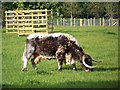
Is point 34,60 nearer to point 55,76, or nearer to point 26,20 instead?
point 55,76

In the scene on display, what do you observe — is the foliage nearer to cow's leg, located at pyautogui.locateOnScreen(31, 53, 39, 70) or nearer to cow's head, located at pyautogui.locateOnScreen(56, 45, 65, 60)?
cow's leg, located at pyautogui.locateOnScreen(31, 53, 39, 70)

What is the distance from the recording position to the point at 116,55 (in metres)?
19.4

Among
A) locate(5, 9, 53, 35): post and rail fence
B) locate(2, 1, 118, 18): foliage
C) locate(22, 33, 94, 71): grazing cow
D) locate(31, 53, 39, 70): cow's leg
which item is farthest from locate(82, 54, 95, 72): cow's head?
locate(2, 1, 118, 18): foliage

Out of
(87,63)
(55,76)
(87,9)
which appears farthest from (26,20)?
(87,9)

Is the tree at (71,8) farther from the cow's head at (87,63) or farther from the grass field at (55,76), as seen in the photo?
the cow's head at (87,63)

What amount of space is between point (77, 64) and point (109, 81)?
13.5 ft

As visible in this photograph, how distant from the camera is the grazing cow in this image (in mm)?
14383

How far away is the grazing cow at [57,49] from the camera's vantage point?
14.4 metres

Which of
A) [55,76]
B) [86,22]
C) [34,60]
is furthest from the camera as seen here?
[86,22]

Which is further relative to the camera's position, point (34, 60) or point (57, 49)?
point (34, 60)

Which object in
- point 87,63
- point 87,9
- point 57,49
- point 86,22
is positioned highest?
point 57,49

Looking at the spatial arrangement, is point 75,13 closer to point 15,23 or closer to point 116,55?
point 15,23

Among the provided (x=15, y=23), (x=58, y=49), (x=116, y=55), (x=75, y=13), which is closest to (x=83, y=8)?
(x=75, y=13)

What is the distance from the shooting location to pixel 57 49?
1441 cm
